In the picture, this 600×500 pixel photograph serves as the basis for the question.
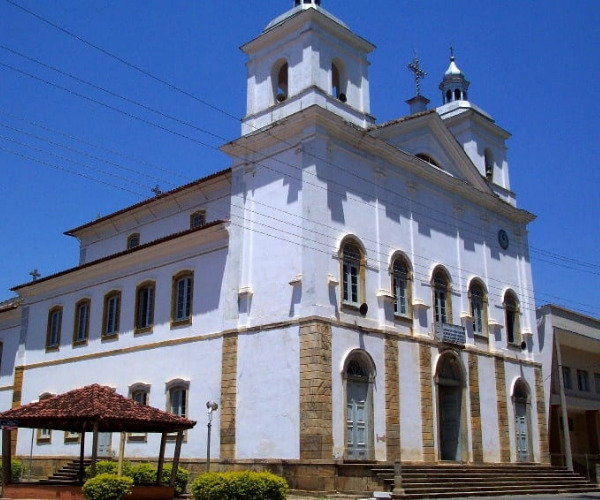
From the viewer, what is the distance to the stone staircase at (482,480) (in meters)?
20.1

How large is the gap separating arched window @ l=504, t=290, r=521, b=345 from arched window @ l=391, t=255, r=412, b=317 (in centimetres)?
659

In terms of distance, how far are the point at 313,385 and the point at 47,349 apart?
52.8ft

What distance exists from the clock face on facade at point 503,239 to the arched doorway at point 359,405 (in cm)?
1078

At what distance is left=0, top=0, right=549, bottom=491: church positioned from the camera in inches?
856

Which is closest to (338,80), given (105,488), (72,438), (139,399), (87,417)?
(139,399)

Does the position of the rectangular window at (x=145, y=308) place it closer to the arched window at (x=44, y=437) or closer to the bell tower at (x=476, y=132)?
the arched window at (x=44, y=437)

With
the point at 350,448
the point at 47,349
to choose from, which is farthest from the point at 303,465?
the point at 47,349

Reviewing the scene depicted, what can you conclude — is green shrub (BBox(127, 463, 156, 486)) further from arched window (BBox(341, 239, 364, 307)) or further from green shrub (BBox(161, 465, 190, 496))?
arched window (BBox(341, 239, 364, 307))

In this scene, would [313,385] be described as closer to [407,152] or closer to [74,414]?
[74,414]

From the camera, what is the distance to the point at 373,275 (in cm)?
2367

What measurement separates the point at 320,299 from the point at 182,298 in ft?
21.9

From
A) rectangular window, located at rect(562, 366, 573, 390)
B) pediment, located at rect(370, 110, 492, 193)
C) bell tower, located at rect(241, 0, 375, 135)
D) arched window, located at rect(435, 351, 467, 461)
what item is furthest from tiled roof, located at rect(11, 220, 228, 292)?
rectangular window, located at rect(562, 366, 573, 390)

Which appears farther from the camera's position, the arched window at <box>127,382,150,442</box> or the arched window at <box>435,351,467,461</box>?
the arched window at <box>127,382,150,442</box>

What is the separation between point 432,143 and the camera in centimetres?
2822
